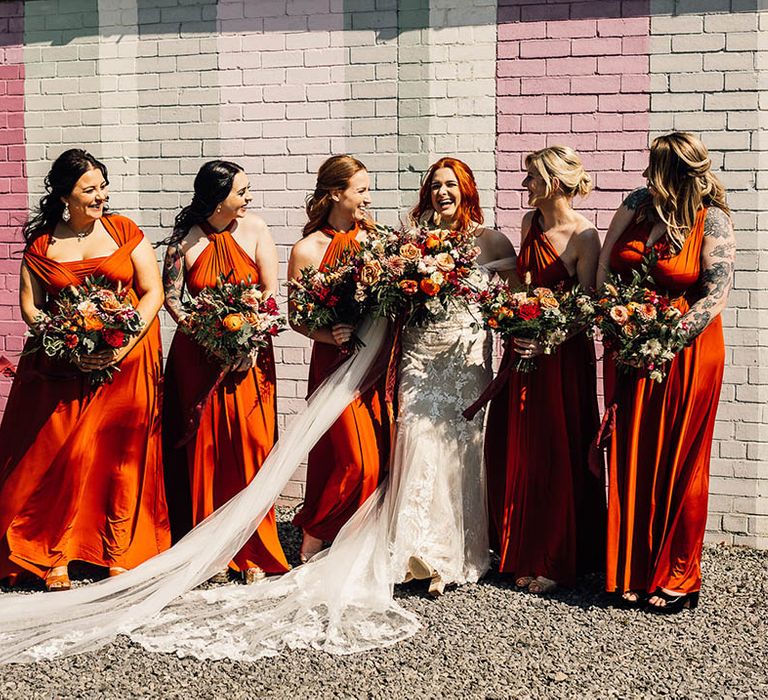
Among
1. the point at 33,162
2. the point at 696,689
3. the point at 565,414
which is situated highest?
the point at 33,162

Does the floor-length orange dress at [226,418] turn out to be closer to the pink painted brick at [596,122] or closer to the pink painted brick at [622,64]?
the pink painted brick at [596,122]

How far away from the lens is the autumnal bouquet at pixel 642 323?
5.02m

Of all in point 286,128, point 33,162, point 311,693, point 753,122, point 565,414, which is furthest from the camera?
point 33,162

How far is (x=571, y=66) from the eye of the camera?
6.53 meters

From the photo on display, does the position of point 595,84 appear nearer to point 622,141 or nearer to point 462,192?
point 622,141

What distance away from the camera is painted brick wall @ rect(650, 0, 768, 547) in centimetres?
626

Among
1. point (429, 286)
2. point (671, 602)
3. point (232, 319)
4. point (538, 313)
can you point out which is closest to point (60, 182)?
point (232, 319)

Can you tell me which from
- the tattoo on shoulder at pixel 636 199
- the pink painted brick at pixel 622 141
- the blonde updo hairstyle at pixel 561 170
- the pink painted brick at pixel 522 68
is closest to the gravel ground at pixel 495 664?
the tattoo on shoulder at pixel 636 199

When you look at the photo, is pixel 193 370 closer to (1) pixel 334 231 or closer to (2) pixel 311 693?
(1) pixel 334 231

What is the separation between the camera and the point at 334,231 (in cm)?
596

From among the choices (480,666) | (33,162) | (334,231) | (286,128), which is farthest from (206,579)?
(33,162)

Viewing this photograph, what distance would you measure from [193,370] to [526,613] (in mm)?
2225

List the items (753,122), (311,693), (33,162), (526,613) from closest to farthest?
(311,693)
(526,613)
(753,122)
(33,162)

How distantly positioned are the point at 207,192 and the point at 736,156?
3.14 m
